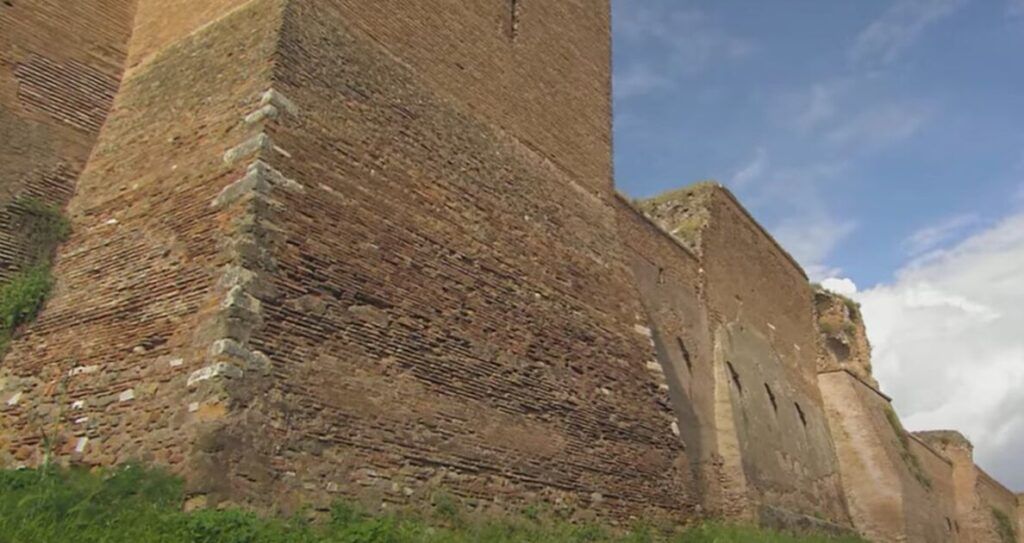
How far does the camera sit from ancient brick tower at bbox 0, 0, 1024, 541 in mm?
6457

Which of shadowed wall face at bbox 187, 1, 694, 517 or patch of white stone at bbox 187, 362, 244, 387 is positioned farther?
shadowed wall face at bbox 187, 1, 694, 517

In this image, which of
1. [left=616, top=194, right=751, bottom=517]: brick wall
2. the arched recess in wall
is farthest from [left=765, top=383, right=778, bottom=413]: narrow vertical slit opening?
the arched recess in wall

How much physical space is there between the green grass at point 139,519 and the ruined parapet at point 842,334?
18.3m

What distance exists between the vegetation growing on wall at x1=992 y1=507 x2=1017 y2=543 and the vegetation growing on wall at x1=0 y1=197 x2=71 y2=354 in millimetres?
26157

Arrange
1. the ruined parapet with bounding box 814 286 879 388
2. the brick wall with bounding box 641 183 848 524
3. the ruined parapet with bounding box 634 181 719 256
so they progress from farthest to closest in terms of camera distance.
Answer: the ruined parapet with bounding box 814 286 879 388, the ruined parapet with bounding box 634 181 719 256, the brick wall with bounding box 641 183 848 524

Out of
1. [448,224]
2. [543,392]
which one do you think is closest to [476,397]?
[543,392]

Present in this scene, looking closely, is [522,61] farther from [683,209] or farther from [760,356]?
[760,356]

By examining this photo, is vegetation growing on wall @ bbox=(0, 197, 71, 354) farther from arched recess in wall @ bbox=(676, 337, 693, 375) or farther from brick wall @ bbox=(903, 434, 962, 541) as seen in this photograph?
brick wall @ bbox=(903, 434, 962, 541)

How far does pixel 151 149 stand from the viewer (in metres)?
8.30

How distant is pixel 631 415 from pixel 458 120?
3914mm

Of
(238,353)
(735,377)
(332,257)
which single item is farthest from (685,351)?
(238,353)

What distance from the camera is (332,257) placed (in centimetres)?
723

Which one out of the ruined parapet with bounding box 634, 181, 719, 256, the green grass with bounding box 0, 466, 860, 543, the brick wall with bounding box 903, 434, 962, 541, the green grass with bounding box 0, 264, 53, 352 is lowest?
the green grass with bounding box 0, 466, 860, 543

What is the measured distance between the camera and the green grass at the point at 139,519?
518cm
